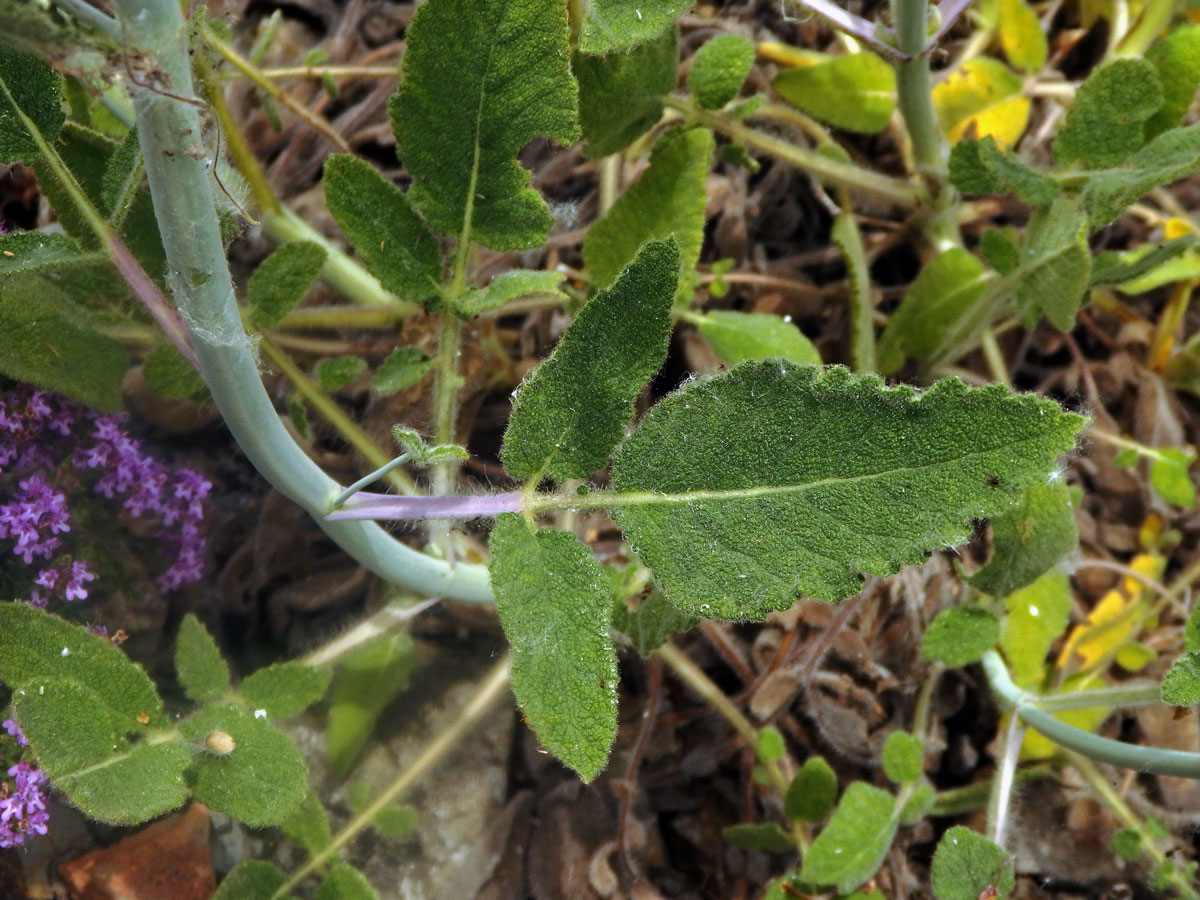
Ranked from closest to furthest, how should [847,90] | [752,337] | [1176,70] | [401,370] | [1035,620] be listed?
[401,370]
[1176,70]
[752,337]
[1035,620]
[847,90]

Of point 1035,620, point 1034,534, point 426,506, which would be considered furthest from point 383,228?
point 1035,620

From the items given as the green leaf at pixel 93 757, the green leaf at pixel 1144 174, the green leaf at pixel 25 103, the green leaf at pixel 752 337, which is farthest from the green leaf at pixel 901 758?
the green leaf at pixel 25 103

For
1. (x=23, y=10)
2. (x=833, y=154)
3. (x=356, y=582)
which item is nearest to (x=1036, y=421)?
(x=23, y=10)

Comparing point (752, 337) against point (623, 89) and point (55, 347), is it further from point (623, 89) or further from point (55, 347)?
point (55, 347)

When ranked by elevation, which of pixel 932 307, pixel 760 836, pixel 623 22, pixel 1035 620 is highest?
pixel 623 22

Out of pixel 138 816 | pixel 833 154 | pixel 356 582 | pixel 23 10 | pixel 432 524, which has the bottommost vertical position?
pixel 356 582

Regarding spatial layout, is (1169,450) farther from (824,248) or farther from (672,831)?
(672,831)

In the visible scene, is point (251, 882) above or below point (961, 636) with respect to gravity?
below

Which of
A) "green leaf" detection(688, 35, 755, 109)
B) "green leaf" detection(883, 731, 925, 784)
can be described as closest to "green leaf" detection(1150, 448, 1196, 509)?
"green leaf" detection(883, 731, 925, 784)
